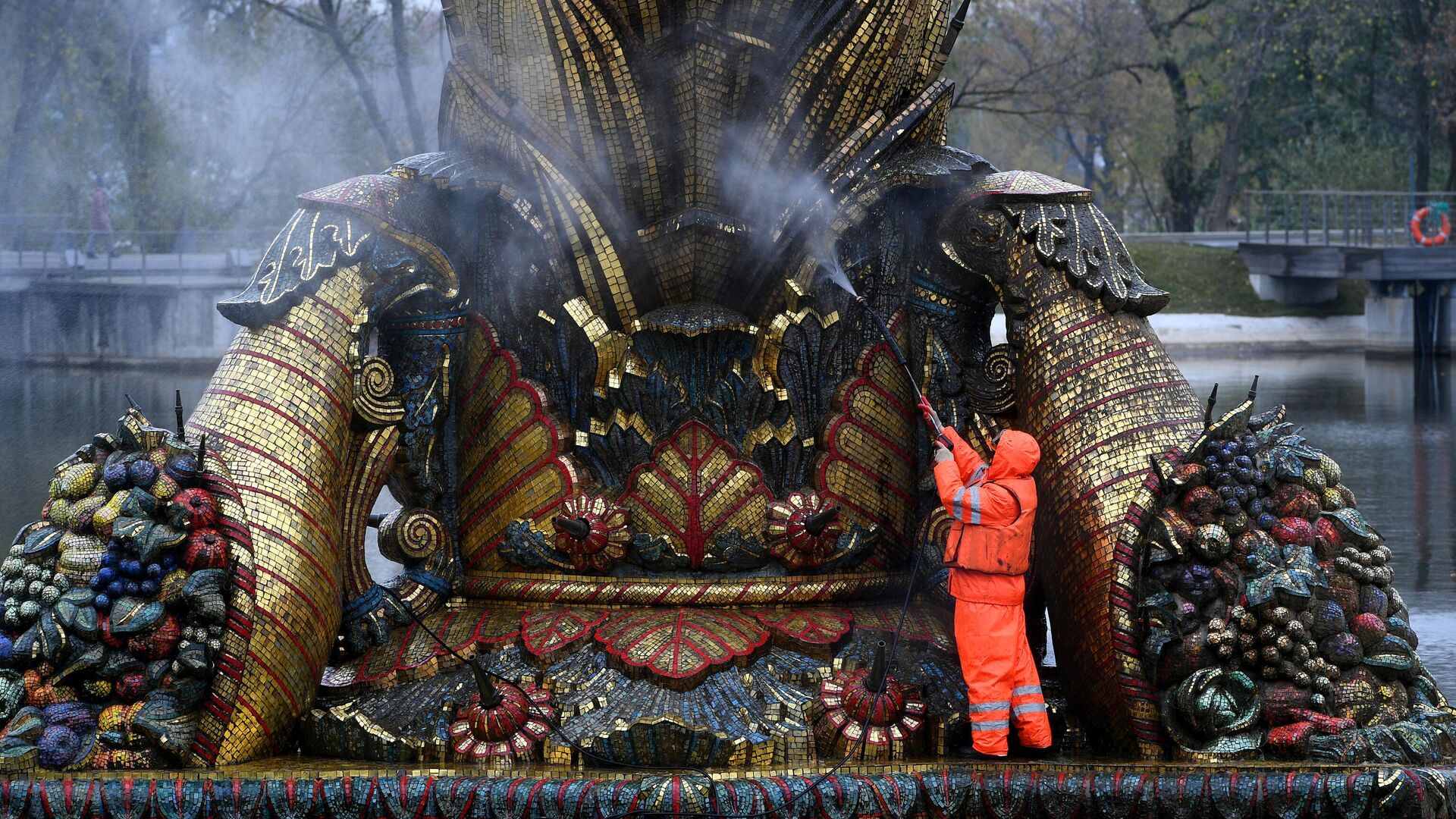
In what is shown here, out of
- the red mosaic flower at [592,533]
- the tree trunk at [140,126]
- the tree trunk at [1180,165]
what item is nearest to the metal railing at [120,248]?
the tree trunk at [140,126]

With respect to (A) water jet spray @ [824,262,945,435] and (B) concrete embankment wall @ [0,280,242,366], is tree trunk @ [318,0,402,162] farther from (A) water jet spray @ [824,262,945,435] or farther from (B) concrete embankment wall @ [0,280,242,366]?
(A) water jet spray @ [824,262,945,435]

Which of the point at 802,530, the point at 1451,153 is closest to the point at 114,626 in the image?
the point at 802,530

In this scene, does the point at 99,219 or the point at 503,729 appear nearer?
the point at 503,729

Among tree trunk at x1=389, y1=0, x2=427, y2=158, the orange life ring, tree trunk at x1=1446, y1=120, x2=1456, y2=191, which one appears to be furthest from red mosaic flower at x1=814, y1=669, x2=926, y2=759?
tree trunk at x1=1446, y1=120, x2=1456, y2=191

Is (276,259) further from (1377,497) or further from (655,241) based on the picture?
(1377,497)

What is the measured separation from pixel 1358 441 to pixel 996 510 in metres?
8.95

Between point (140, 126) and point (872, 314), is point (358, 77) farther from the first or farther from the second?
point (872, 314)

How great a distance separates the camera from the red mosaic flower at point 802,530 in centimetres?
535

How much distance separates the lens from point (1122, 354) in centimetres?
514

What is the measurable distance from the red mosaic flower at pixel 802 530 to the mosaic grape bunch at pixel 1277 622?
102cm

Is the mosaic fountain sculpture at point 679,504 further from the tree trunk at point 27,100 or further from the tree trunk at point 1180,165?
the tree trunk at point 1180,165

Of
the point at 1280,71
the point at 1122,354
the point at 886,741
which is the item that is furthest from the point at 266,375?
the point at 1280,71

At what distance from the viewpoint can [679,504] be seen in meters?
5.40

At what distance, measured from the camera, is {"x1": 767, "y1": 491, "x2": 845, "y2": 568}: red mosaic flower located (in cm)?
535
